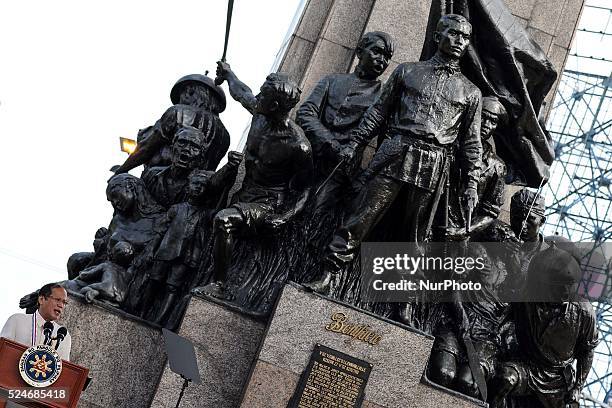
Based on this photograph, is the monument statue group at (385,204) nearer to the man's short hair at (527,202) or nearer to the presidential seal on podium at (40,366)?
the man's short hair at (527,202)

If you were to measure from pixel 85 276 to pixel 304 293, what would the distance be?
2226mm

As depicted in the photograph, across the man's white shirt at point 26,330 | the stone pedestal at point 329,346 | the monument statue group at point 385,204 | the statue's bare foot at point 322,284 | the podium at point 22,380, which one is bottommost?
the podium at point 22,380

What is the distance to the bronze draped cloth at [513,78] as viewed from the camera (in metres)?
9.89

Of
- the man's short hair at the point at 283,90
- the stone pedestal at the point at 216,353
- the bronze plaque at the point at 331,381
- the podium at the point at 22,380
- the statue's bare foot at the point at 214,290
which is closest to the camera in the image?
the podium at the point at 22,380

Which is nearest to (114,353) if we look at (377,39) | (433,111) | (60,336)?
(60,336)

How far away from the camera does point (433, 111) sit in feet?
28.2

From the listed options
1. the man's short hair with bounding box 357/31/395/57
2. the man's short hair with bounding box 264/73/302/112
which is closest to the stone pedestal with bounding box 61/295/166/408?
the man's short hair with bounding box 264/73/302/112

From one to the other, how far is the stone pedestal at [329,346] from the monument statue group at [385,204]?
359 millimetres

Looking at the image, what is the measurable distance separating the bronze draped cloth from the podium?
4977 millimetres

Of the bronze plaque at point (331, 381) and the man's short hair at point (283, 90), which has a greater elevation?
the man's short hair at point (283, 90)

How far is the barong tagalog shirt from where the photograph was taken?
8.59m

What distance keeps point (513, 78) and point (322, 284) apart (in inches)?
120

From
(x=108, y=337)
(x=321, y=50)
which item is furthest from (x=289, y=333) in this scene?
(x=321, y=50)

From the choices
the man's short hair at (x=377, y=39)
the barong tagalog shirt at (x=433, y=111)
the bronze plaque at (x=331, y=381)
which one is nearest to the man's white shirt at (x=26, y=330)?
the bronze plaque at (x=331, y=381)
